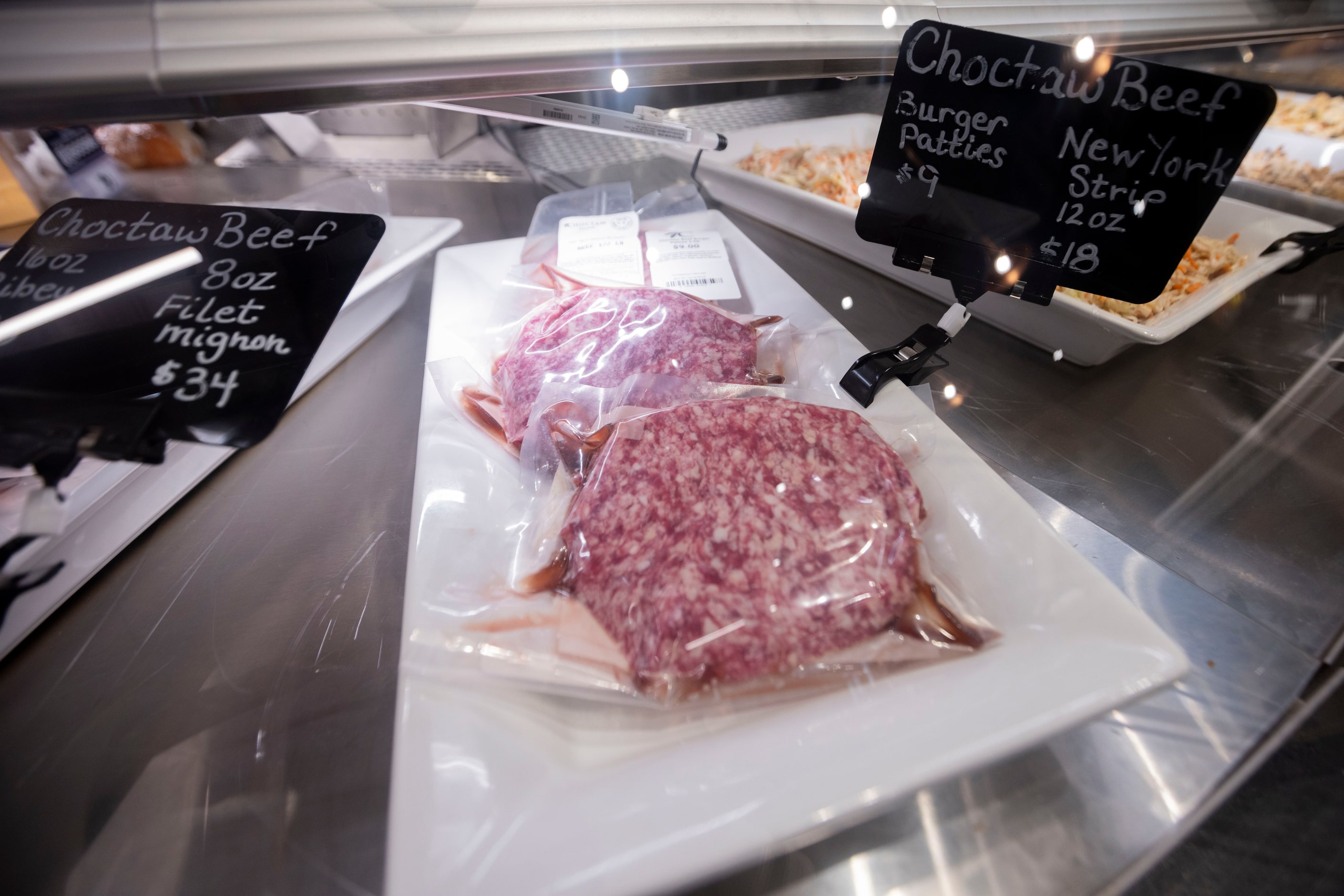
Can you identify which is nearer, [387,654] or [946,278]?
[387,654]

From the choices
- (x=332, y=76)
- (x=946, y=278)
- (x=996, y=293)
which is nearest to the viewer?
(x=332, y=76)

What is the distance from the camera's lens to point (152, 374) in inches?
23.5

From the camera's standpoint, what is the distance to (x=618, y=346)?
0.96 metres

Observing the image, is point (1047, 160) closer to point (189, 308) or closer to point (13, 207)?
point (189, 308)

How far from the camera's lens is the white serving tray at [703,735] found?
18.5 inches

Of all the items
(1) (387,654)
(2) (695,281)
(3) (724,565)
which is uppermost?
(2) (695,281)

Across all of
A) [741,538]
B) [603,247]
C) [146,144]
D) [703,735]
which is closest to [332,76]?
[603,247]

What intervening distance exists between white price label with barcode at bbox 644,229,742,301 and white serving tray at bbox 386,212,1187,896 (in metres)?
0.60

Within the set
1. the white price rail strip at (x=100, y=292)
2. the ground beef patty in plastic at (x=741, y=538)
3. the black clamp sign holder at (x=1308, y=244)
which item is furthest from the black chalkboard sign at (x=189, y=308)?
the black clamp sign holder at (x=1308, y=244)

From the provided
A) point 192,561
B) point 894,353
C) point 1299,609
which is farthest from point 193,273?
point 1299,609

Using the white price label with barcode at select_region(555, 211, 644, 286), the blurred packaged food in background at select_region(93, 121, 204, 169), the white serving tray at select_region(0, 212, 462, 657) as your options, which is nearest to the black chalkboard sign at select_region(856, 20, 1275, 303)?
the white price label with barcode at select_region(555, 211, 644, 286)

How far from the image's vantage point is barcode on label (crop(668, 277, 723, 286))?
1153 mm

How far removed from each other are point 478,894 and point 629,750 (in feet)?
0.61

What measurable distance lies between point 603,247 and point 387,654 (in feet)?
2.82
